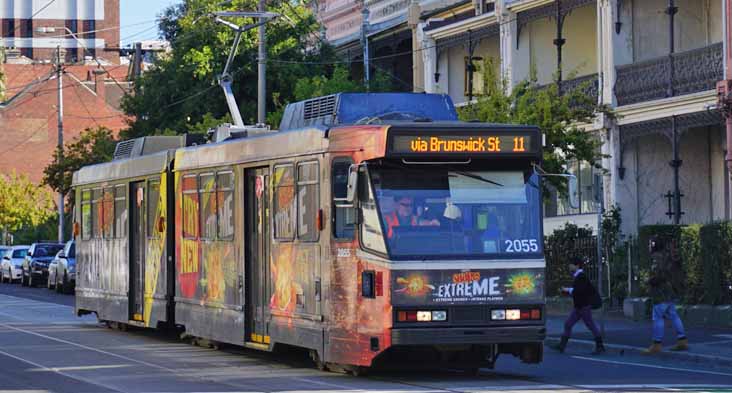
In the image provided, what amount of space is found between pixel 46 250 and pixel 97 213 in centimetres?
2853

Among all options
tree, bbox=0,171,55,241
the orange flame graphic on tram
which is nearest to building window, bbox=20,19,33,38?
tree, bbox=0,171,55,241

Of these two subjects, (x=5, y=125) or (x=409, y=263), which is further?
(x=5, y=125)

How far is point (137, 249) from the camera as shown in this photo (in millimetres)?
25234

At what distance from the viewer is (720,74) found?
3212 centimetres

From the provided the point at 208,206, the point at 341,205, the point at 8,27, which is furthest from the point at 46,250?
the point at 8,27

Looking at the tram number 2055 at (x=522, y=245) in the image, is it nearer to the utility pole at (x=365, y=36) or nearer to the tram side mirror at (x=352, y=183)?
the tram side mirror at (x=352, y=183)

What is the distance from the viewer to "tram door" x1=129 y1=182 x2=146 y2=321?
24.9 metres

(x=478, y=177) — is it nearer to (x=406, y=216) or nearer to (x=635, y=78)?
(x=406, y=216)

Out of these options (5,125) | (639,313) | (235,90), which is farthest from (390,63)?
(5,125)

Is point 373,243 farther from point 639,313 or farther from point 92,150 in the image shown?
point 92,150

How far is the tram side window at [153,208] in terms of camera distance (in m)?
24.0

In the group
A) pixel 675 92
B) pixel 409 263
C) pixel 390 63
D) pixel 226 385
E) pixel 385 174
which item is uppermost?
pixel 390 63

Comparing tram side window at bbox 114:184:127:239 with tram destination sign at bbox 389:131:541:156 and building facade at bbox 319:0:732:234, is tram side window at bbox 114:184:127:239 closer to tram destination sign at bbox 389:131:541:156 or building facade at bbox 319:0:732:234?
building facade at bbox 319:0:732:234

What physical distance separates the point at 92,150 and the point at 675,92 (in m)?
36.2
